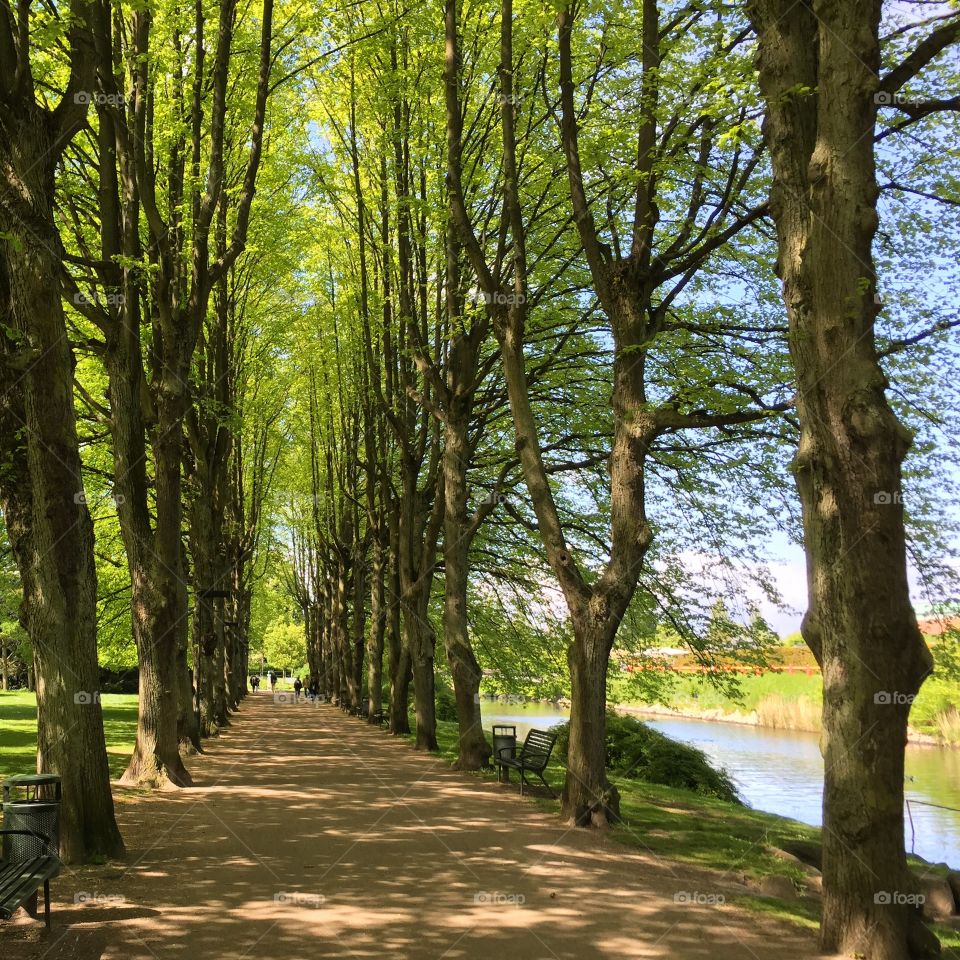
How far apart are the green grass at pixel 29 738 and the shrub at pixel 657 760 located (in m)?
9.17

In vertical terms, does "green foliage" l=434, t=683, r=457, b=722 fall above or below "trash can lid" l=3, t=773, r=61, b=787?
below

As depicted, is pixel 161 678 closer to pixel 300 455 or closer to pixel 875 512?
pixel 875 512

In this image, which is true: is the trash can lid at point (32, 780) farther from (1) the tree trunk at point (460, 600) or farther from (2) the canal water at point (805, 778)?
(1) the tree trunk at point (460, 600)

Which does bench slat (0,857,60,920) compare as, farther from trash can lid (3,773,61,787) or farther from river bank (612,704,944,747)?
river bank (612,704,944,747)

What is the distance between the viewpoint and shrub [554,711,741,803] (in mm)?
16828

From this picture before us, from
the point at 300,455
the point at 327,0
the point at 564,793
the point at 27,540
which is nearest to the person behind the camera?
the point at 27,540

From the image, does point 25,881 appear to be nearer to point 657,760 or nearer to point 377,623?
point 657,760

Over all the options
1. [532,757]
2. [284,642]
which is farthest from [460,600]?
[284,642]

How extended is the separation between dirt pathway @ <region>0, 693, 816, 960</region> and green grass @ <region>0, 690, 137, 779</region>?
213cm

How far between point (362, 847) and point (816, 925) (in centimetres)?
453

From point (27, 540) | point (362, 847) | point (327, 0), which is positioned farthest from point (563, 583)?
point (327, 0)

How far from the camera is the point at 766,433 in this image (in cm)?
1509

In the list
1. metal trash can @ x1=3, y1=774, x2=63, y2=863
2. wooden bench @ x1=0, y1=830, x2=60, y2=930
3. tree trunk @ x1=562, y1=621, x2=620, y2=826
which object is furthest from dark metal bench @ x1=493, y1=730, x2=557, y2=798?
wooden bench @ x1=0, y1=830, x2=60, y2=930

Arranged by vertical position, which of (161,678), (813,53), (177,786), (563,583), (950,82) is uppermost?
(950,82)
